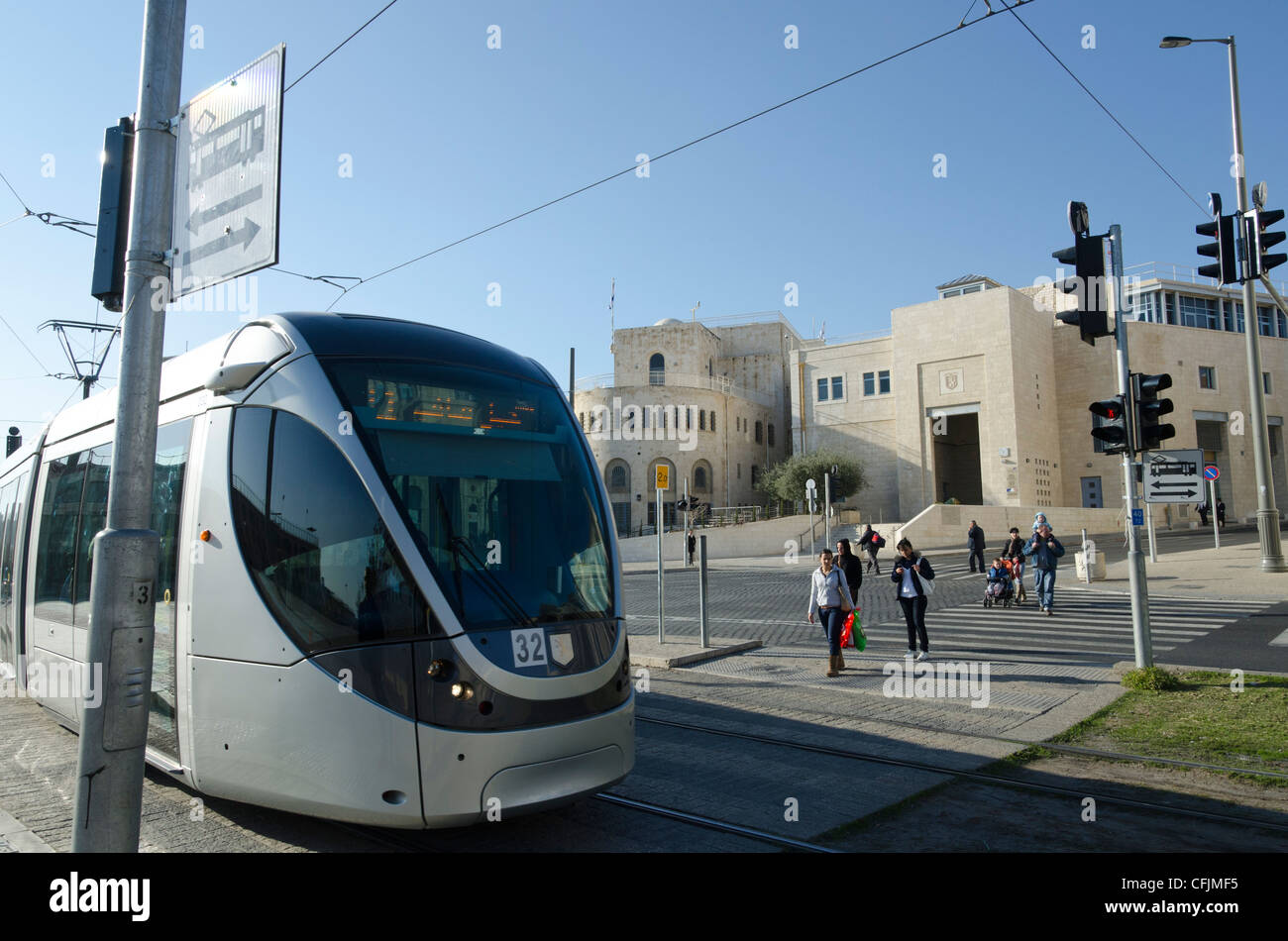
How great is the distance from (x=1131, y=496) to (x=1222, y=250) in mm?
6551

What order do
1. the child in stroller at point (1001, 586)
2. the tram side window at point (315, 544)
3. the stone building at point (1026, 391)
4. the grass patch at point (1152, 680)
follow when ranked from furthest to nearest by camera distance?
1. the stone building at point (1026, 391)
2. the child in stroller at point (1001, 586)
3. the grass patch at point (1152, 680)
4. the tram side window at point (315, 544)

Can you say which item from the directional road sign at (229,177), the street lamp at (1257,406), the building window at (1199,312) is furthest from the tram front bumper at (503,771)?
the building window at (1199,312)

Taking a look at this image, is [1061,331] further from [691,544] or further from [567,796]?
[567,796]

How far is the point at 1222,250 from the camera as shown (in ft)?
44.0

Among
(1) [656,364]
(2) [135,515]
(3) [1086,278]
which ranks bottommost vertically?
(2) [135,515]

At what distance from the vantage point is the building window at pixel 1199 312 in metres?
51.1

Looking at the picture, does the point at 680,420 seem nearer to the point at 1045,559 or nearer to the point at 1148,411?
the point at 1045,559

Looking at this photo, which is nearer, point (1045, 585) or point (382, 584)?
point (382, 584)

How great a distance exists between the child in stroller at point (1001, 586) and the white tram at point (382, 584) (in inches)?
564

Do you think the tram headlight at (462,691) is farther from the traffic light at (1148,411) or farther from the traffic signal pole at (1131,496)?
the traffic light at (1148,411)

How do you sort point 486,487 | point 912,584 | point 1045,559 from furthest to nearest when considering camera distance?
1. point 1045,559
2. point 912,584
3. point 486,487

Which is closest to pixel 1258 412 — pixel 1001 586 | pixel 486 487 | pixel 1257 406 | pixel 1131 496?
pixel 1257 406

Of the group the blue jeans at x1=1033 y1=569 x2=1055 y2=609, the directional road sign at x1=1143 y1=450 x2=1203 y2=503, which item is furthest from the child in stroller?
the directional road sign at x1=1143 y1=450 x2=1203 y2=503

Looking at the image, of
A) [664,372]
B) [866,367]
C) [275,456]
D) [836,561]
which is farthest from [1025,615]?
[664,372]
